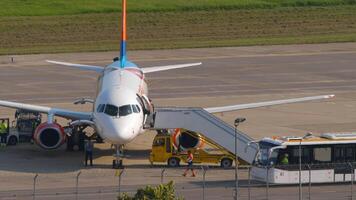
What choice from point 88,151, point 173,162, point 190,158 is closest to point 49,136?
point 88,151

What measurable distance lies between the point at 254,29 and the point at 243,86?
3809 cm

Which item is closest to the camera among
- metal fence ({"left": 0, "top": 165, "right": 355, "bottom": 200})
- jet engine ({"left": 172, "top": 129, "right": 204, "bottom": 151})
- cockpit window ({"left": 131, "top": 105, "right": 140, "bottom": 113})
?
metal fence ({"left": 0, "top": 165, "right": 355, "bottom": 200})

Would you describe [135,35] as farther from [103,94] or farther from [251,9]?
[103,94]

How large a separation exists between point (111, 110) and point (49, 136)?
209 inches

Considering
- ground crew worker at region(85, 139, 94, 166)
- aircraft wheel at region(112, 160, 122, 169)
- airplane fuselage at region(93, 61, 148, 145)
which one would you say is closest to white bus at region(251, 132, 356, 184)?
airplane fuselage at region(93, 61, 148, 145)

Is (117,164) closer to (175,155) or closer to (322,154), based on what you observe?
(175,155)

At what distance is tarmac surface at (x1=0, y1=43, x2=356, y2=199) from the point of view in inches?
2224

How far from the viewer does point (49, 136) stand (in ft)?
211

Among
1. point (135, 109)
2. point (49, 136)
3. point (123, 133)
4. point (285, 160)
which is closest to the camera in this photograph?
point (285, 160)

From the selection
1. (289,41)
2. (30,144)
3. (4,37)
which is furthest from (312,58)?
(30,144)

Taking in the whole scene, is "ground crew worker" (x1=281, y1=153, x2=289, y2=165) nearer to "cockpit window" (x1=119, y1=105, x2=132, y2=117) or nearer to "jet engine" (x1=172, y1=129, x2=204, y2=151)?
"jet engine" (x1=172, y1=129, x2=204, y2=151)

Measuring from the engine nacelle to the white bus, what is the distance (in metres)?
11.9

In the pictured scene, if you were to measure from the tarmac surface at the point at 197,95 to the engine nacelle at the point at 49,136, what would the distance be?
83 centimetres

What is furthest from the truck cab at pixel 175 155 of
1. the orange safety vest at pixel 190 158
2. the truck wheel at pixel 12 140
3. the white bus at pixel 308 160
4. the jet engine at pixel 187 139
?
the truck wheel at pixel 12 140
